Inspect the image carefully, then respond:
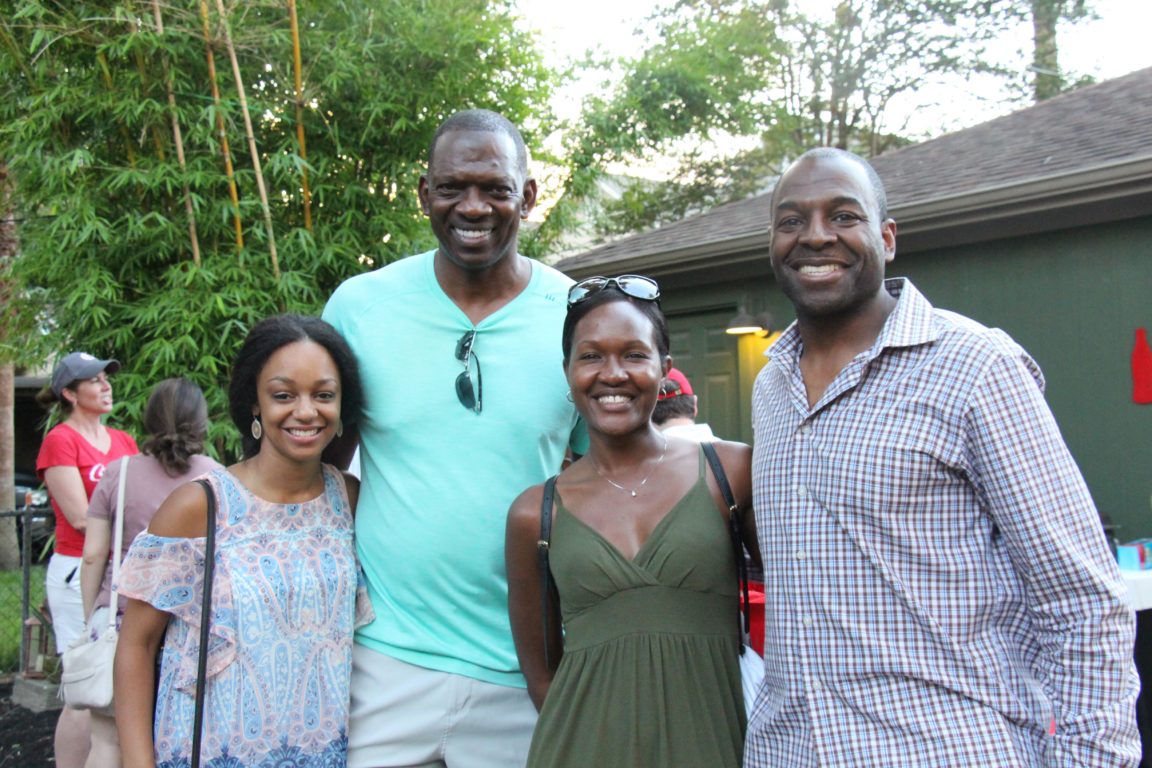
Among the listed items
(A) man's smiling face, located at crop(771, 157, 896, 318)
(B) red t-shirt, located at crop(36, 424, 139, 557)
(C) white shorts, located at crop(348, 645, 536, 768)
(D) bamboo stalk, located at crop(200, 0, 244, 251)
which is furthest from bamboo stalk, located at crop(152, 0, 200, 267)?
(A) man's smiling face, located at crop(771, 157, 896, 318)

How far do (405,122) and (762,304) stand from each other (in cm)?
297

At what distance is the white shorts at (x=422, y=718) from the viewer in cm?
240

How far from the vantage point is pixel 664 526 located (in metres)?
2.19

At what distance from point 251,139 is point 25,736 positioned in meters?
3.85

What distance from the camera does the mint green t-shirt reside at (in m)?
2.44

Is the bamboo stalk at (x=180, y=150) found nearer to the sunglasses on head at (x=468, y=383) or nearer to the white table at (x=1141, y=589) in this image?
the sunglasses on head at (x=468, y=383)

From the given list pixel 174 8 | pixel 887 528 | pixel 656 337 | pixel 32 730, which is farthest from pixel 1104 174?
pixel 32 730

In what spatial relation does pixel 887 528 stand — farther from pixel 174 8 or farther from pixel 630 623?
pixel 174 8

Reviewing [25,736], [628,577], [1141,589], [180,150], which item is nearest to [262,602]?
[628,577]

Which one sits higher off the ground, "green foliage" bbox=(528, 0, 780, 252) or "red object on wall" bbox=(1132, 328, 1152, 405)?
"green foliage" bbox=(528, 0, 780, 252)

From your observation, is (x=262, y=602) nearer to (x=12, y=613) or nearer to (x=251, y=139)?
(x=251, y=139)

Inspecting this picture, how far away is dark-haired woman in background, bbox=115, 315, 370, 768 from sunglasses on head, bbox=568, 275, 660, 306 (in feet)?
1.89

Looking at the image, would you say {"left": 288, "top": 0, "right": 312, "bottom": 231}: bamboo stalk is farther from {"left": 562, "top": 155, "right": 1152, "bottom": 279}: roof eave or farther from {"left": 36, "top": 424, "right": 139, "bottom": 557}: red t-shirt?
{"left": 562, "top": 155, "right": 1152, "bottom": 279}: roof eave

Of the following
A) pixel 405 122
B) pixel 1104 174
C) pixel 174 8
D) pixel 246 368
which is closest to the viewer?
pixel 246 368
